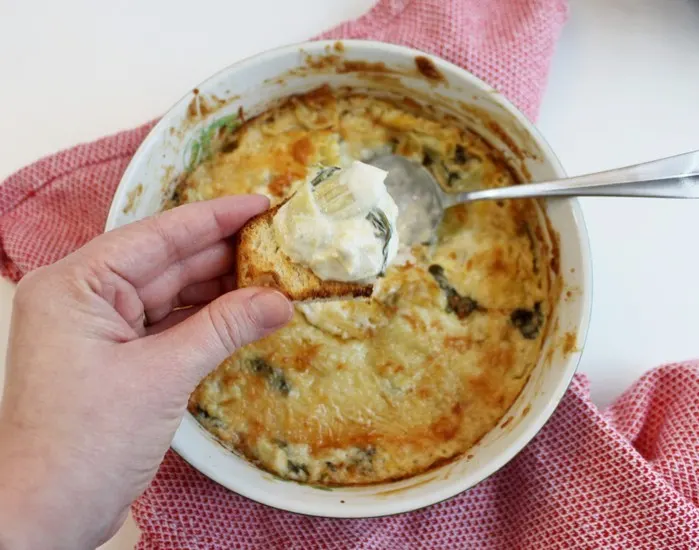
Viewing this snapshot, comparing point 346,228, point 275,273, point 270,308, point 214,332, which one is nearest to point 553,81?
point 346,228

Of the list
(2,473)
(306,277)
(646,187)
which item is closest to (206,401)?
(306,277)

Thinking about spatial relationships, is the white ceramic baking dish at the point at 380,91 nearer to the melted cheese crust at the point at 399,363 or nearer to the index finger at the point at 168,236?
the melted cheese crust at the point at 399,363

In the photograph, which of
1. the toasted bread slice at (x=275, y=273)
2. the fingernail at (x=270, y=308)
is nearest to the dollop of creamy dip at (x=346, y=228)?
the toasted bread slice at (x=275, y=273)

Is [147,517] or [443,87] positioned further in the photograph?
[443,87]

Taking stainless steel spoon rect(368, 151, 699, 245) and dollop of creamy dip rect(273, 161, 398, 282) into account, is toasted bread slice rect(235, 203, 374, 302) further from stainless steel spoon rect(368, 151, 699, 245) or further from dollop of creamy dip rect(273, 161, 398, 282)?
stainless steel spoon rect(368, 151, 699, 245)

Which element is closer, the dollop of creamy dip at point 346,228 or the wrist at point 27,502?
the wrist at point 27,502

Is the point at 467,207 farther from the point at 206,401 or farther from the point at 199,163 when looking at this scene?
the point at 206,401

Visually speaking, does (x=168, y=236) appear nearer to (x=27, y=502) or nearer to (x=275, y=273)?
(x=275, y=273)
